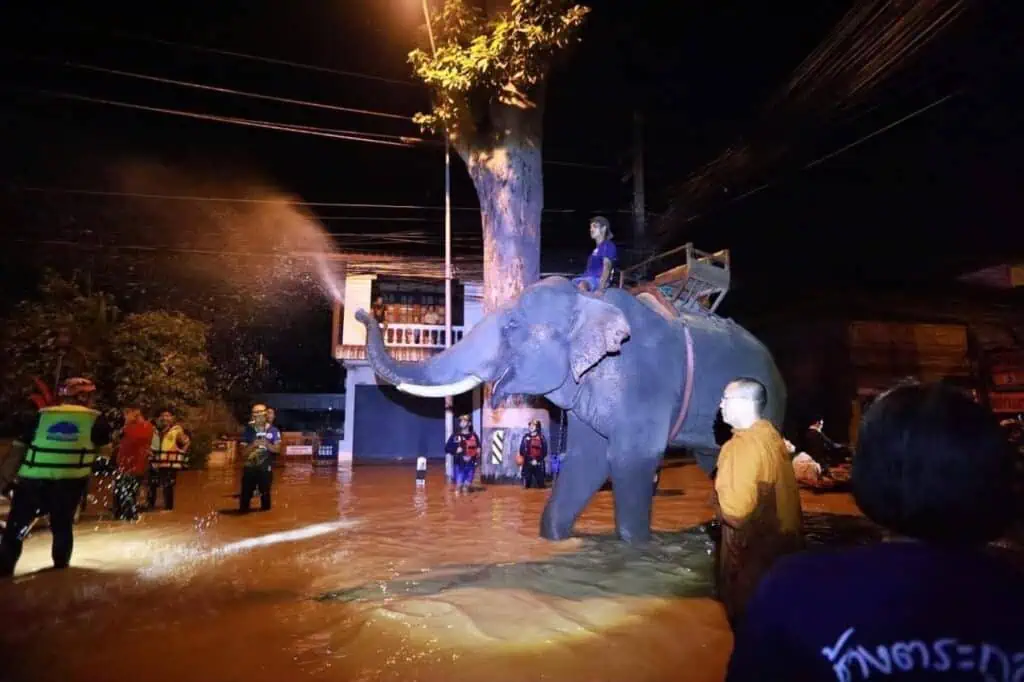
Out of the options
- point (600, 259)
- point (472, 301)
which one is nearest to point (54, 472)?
point (600, 259)

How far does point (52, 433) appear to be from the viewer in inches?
219

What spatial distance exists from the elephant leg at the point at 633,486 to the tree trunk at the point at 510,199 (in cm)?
610

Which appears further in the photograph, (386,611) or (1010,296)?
(1010,296)

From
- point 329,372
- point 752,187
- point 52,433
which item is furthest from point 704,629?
point 329,372

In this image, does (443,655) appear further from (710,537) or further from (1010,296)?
(1010,296)

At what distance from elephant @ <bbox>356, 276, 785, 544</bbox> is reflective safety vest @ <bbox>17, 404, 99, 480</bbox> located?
2.81 m

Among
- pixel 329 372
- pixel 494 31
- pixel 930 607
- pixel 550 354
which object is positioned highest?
pixel 494 31

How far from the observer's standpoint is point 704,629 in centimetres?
384

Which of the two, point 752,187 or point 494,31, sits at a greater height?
point 494,31

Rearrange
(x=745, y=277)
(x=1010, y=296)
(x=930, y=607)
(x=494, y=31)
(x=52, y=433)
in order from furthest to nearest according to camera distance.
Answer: (x=745, y=277) → (x=1010, y=296) → (x=494, y=31) → (x=52, y=433) → (x=930, y=607)

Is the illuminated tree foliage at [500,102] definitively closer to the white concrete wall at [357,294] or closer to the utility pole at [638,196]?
the utility pole at [638,196]

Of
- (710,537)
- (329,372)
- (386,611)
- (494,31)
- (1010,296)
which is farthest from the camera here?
(329,372)

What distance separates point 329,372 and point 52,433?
31.5 metres

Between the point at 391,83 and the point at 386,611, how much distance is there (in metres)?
12.6
